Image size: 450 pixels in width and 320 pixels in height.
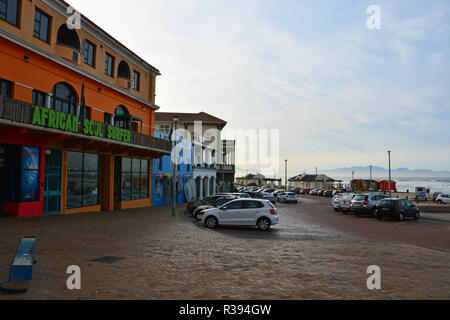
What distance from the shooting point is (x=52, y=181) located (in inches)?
736

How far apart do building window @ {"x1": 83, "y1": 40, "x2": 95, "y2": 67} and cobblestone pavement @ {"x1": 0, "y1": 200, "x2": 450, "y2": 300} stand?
1225 cm

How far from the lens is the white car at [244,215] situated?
643 inches

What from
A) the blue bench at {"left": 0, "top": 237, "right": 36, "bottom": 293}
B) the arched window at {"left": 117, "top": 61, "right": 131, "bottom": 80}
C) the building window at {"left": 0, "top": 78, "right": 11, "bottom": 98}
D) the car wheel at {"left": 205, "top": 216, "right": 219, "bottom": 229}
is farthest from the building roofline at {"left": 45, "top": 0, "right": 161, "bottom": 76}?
the blue bench at {"left": 0, "top": 237, "right": 36, "bottom": 293}

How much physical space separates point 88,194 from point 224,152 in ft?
132

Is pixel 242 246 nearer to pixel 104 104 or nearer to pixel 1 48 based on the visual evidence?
pixel 1 48

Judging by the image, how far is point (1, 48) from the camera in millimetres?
15500

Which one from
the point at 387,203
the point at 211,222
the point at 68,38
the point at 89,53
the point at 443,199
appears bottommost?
the point at 443,199

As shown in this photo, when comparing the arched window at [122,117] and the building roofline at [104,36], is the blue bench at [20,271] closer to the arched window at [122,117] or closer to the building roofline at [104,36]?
the building roofline at [104,36]

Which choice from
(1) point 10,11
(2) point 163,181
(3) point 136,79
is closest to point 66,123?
(1) point 10,11

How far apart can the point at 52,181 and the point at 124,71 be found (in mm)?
12246

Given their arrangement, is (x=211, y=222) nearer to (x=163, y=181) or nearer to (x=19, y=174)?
(x=19, y=174)

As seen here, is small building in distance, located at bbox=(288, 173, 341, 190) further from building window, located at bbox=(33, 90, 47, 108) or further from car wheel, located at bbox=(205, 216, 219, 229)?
building window, located at bbox=(33, 90, 47, 108)

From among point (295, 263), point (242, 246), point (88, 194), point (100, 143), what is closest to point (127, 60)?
point (100, 143)

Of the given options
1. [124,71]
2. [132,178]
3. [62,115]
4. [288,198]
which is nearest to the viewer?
[62,115]
